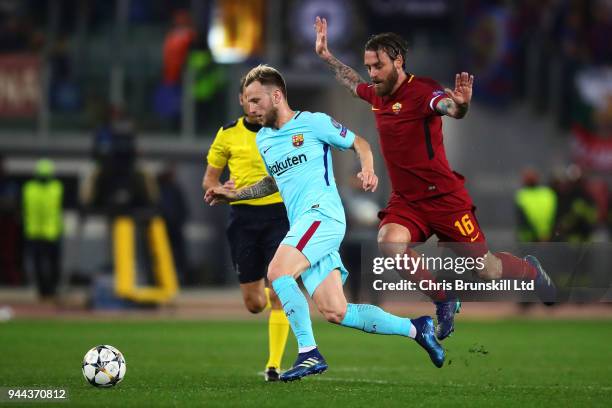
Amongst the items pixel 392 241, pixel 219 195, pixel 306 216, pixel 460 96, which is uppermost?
pixel 460 96

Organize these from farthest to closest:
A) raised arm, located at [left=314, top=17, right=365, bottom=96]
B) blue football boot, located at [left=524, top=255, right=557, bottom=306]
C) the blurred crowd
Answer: the blurred crowd < blue football boot, located at [left=524, top=255, right=557, bottom=306] < raised arm, located at [left=314, top=17, right=365, bottom=96]

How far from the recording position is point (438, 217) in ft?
33.2

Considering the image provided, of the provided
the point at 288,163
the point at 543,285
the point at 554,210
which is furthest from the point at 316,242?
the point at 554,210

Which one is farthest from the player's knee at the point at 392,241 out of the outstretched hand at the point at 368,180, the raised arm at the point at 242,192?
the outstretched hand at the point at 368,180

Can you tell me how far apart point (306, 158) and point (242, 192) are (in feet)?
2.10

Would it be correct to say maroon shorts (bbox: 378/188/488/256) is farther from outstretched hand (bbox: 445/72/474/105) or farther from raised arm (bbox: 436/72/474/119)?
outstretched hand (bbox: 445/72/474/105)

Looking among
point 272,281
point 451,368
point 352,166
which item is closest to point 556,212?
point 352,166

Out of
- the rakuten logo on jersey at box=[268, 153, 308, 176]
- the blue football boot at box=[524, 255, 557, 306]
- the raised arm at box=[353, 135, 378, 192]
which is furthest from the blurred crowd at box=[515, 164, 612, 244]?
the rakuten logo on jersey at box=[268, 153, 308, 176]

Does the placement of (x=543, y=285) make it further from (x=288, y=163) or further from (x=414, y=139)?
(x=288, y=163)

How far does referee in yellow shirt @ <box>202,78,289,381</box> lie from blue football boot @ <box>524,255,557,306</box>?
81.5 inches

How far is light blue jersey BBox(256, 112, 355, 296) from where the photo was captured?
30.3 ft

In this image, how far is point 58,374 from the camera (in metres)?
10.6

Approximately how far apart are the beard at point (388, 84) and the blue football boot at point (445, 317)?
5.64 ft

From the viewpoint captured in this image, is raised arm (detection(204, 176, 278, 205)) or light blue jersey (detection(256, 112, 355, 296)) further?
raised arm (detection(204, 176, 278, 205))
